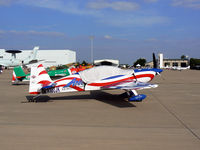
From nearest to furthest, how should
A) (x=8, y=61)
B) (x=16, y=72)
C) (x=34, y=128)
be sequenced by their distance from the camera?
(x=34, y=128), (x=16, y=72), (x=8, y=61)

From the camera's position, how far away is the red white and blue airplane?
9484 mm

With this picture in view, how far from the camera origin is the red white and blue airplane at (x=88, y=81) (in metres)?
9.48

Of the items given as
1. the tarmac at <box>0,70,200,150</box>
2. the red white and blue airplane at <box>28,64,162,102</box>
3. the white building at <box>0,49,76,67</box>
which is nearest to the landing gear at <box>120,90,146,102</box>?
the red white and blue airplane at <box>28,64,162,102</box>

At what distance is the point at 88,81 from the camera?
9930 mm

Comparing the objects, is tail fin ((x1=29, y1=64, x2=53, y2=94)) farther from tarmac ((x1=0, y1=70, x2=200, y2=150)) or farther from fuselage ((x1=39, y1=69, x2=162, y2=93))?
tarmac ((x1=0, y1=70, x2=200, y2=150))

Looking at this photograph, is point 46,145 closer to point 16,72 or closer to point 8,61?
point 16,72

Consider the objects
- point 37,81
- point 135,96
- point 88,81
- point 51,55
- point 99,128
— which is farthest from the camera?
point 51,55

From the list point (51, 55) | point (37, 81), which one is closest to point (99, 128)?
point (37, 81)

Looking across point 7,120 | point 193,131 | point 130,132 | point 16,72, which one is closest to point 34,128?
point 7,120

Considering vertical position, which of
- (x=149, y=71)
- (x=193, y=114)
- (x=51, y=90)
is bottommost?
(x=193, y=114)

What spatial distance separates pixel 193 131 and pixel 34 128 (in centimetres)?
439

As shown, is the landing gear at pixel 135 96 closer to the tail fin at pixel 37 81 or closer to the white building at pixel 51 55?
the tail fin at pixel 37 81

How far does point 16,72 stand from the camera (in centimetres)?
1641

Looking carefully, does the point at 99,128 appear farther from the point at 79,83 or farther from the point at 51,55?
the point at 51,55
